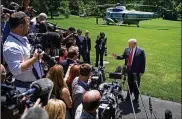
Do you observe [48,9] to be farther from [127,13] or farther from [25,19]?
[25,19]

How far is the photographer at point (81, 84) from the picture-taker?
598 centimetres

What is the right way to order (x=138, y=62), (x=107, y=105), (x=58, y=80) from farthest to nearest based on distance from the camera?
(x=138, y=62)
(x=58, y=80)
(x=107, y=105)

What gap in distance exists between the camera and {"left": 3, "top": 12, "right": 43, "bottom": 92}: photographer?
16.1 ft

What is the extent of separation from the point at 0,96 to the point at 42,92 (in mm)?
420

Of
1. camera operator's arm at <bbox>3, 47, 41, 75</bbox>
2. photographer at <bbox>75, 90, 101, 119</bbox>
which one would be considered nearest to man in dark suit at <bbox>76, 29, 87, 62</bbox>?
camera operator's arm at <bbox>3, 47, 41, 75</bbox>

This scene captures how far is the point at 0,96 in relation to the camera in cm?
337

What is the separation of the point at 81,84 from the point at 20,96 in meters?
2.61

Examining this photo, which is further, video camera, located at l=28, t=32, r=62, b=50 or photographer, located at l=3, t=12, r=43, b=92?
video camera, located at l=28, t=32, r=62, b=50

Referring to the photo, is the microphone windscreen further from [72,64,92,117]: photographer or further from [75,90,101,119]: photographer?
[72,64,92,117]: photographer

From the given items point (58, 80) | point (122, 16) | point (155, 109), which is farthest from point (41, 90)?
point (122, 16)

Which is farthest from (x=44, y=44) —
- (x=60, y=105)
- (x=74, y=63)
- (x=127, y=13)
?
(x=127, y=13)

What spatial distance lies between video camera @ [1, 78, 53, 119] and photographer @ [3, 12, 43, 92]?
1301 mm

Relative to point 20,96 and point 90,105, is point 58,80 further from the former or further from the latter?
point 20,96

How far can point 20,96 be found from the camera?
137 inches
